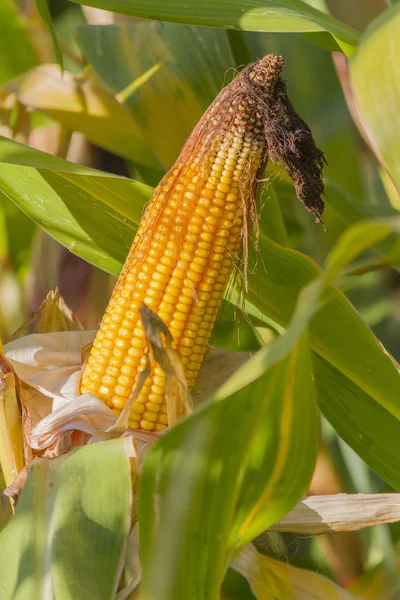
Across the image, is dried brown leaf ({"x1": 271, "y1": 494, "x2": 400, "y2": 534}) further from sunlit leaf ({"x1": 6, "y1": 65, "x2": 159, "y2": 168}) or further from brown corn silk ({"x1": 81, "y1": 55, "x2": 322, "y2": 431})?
sunlit leaf ({"x1": 6, "y1": 65, "x2": 159, "y2": 168})

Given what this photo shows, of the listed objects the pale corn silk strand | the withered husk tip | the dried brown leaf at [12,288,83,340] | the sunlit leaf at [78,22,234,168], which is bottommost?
the dried brown leaf at [12,288,83,340]

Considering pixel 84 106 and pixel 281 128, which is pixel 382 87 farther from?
pixel 84 106

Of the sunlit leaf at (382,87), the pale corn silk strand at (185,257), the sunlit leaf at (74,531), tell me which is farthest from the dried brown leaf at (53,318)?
the sunlit leaf at (382,87)

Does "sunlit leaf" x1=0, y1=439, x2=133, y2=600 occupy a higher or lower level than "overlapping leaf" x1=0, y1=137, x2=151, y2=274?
lower

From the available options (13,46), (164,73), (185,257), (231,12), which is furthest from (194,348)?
(13,46)

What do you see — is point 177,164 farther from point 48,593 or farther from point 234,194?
point 48,593

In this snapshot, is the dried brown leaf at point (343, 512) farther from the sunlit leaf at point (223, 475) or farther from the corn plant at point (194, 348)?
the sunlit leaf at point (223, 475)

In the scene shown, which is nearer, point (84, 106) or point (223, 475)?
point (223, 475)

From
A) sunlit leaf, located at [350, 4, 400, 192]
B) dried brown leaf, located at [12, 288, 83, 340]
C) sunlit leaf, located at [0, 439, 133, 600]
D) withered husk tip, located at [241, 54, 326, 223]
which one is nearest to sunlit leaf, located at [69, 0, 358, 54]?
withered husk tip, located at [241, 54, 326, 223]

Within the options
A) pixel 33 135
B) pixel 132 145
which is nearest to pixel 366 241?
pixel 132 145
